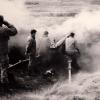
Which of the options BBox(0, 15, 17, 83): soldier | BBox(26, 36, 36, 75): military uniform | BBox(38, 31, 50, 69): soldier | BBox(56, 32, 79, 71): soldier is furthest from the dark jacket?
BBox(56, 32, 79, 71): soldier

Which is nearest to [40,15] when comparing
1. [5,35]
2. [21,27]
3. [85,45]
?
[21,27]

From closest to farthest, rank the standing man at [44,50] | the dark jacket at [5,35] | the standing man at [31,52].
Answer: the dark jacket at [5,35] → the standing man at [31,52] → the standing man at [44,50]

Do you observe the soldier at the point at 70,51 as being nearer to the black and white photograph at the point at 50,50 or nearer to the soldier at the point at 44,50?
the black and white photograph at the point at 50,50

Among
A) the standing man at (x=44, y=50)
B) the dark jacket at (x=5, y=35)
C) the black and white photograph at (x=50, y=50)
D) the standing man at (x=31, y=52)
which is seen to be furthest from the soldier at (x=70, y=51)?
the dark jacket at (x=5, y=35)

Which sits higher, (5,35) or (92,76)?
(5,35)

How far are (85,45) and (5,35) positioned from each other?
110 centimetres

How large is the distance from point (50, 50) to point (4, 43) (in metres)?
0.64

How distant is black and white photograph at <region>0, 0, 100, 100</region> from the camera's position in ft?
14.0

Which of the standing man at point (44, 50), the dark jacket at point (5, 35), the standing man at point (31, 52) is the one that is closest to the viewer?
the dark jacket at point (5, 35)

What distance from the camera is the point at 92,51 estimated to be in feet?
16.0

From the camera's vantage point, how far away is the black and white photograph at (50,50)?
4262mm

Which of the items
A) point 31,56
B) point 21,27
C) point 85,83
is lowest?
point 85,83

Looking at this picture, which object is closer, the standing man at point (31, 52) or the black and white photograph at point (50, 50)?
the black and white photograph at point (50, 50)

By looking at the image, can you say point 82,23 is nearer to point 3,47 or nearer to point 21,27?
point 21,27
